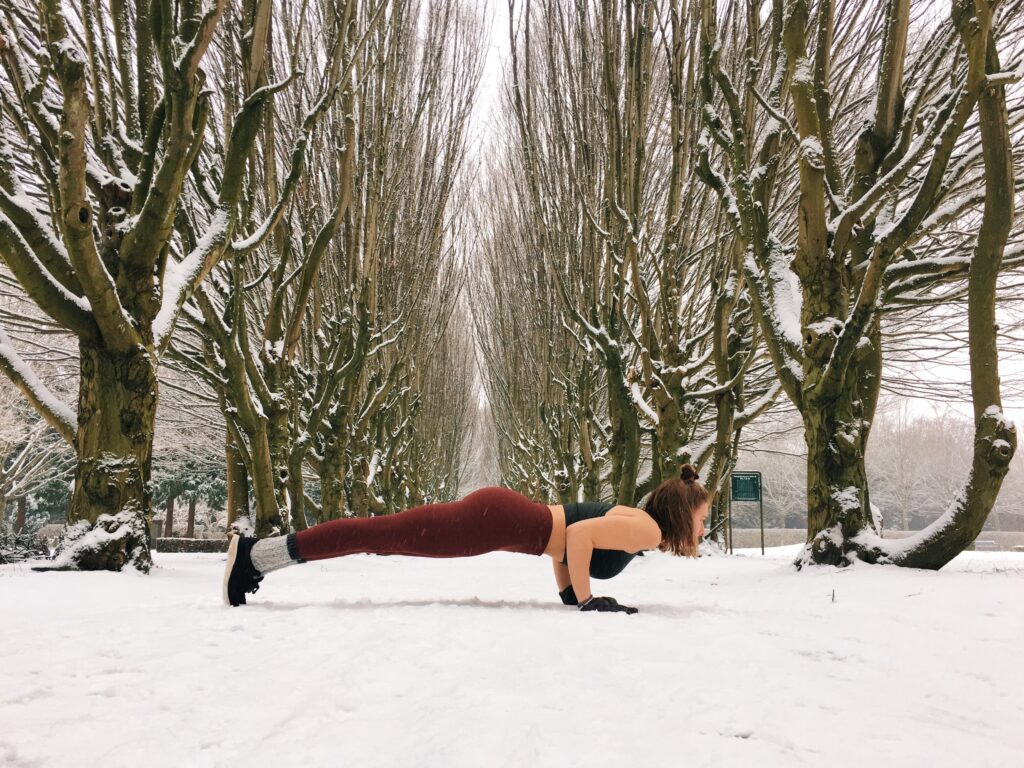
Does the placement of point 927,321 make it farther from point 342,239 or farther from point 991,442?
point 342,239

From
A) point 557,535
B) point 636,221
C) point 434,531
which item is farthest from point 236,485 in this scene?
point 557,535

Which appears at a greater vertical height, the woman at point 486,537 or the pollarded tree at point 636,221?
the pollarded tree at point 636,221

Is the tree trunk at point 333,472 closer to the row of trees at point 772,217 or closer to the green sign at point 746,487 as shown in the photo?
the row of trees at point 772,217

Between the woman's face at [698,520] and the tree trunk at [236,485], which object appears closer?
the woman's face at [698,520]

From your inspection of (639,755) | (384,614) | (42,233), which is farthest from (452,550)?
(42,233)

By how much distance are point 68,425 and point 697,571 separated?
4.63 metres

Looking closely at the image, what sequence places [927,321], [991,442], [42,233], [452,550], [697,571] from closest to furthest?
[452,550] < [991,442] < [42,233] < [697,571] < [927,321]

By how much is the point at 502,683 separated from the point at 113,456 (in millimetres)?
3428

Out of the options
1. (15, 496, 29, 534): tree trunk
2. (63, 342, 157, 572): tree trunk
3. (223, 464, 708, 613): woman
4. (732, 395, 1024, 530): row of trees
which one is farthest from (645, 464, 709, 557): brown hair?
(732, 395, 1024, 530): row of trees

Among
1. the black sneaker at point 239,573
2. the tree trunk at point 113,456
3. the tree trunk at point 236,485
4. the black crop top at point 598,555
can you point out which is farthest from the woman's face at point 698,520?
the tree trunk at point 236,485

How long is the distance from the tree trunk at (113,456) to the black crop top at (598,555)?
2731 millimetres

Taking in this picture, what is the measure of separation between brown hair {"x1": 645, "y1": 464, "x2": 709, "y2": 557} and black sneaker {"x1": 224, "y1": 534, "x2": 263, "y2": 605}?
180 centimetres

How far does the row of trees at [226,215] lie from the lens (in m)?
3.71

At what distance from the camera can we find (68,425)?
403 centimetres
